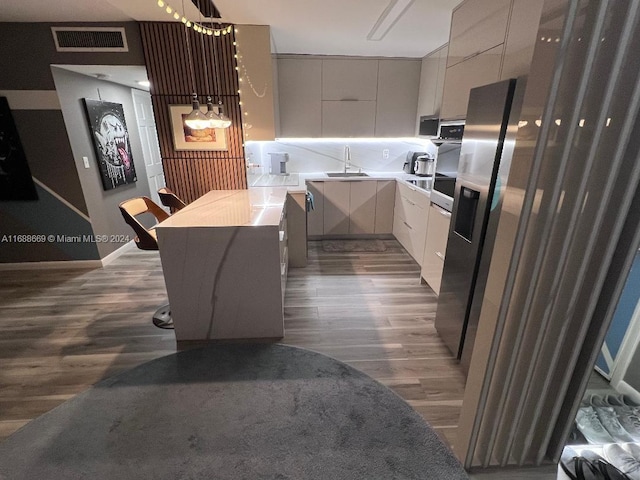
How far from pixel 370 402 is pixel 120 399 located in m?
1.52

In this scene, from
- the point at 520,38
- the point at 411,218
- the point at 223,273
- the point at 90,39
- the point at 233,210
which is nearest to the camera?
the point at 520,38

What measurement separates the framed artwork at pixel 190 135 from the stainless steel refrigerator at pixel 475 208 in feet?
8.23

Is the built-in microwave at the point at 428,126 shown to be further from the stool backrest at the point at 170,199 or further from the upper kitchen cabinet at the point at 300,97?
the stool backrest at the point at 170,199

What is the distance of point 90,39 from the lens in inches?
114

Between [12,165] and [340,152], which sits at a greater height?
[340,152]

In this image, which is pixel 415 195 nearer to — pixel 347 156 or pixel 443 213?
pixel 443 213

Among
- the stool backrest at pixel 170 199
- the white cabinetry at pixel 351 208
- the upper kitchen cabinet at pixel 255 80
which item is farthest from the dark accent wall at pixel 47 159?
the white cabinetry at pixel 351 208

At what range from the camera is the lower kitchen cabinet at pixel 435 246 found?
100 inches

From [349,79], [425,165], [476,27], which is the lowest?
[425,165]

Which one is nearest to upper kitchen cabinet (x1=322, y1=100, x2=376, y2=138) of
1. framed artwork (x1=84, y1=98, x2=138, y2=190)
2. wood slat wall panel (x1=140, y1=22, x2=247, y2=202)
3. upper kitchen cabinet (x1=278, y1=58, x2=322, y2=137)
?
upper kitchen cabinet (x1=278, y1=58, x2=322, y2=137)

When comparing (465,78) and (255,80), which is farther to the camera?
(255,80)

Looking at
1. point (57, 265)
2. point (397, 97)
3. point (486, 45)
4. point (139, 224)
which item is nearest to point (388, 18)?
point (486, 45)

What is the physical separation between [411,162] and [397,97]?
0.95m

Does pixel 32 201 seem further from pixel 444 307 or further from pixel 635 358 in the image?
pixel 635 358
